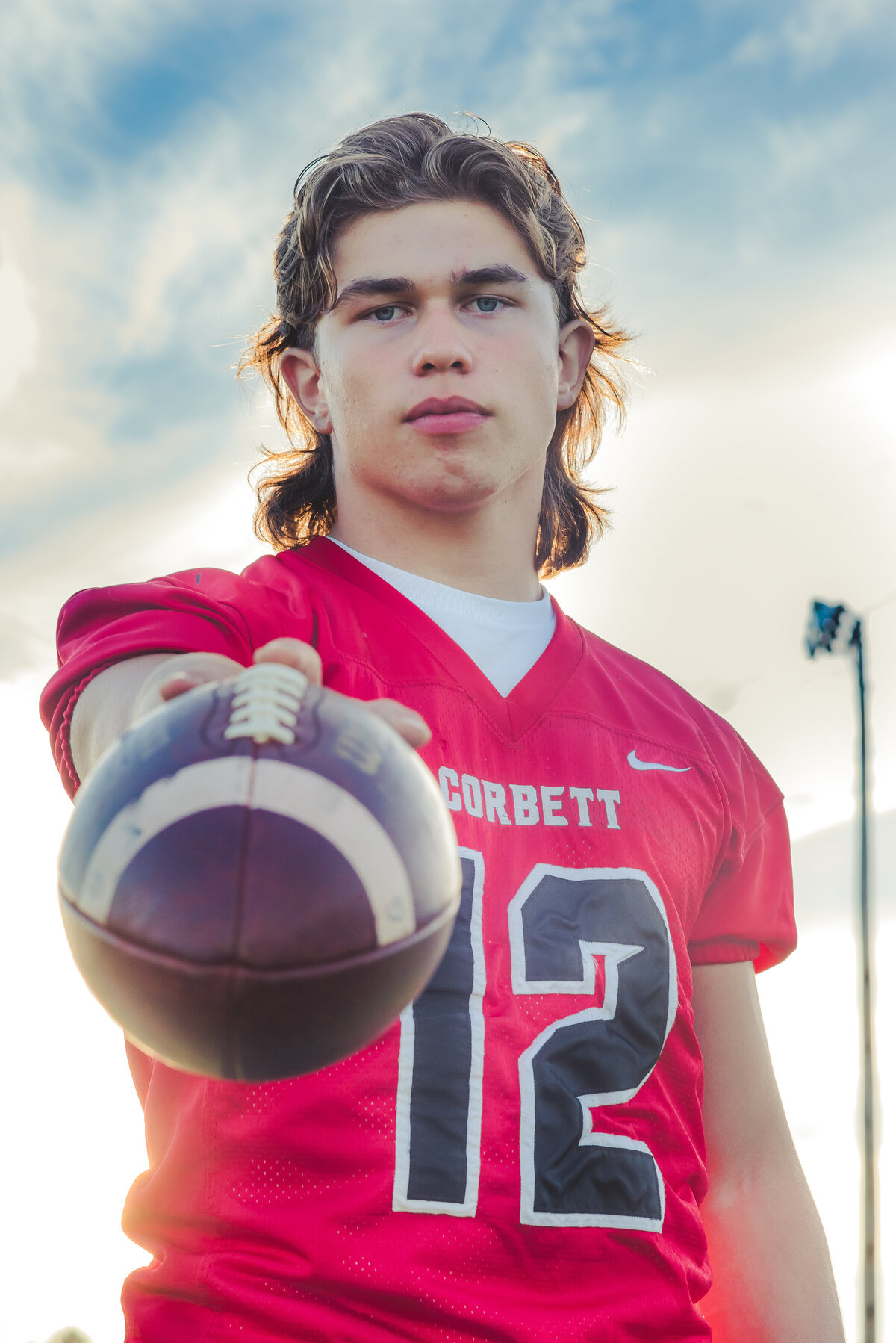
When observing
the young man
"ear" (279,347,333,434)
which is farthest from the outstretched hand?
"ear" (279,347,333,434)

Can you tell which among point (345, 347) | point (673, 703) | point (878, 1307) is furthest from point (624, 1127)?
point (878, 1307)

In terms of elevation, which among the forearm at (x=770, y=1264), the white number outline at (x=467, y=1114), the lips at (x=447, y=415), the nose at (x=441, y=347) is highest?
the nose at (x=441, y=347)

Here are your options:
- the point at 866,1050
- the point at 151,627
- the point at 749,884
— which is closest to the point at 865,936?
the point at 866,1050

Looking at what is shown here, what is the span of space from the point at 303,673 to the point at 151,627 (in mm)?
474

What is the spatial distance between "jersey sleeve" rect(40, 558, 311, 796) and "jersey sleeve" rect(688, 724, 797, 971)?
1113 mm

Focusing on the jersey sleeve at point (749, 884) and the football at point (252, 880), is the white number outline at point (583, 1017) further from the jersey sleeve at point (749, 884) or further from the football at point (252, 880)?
the football at point (252, 880)

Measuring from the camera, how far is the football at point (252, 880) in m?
1.13

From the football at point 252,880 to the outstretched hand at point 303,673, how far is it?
71mm

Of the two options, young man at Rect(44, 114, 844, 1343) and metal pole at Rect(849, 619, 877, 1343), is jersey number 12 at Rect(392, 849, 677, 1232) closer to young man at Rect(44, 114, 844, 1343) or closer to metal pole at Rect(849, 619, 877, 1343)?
young man at Rect(44, 114, 844, 1343)

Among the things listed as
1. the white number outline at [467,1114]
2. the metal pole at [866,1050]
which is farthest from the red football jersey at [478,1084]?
the metal pole at [866,1050]

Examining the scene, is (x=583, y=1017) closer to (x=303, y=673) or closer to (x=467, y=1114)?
(x=467, y=1114)

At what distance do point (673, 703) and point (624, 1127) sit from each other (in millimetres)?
1066

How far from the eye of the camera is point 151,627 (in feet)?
5.56

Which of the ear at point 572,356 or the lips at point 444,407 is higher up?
the ear at point 572,356
